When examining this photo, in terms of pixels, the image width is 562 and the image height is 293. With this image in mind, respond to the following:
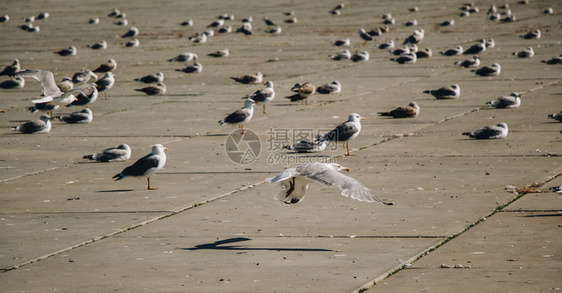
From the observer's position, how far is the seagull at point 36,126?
1747 cm

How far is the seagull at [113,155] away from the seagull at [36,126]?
12.6 ft

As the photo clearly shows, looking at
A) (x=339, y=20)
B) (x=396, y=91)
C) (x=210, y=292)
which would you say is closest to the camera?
(x=210, y=292)

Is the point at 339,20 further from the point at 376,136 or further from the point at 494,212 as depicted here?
the point at 494,212

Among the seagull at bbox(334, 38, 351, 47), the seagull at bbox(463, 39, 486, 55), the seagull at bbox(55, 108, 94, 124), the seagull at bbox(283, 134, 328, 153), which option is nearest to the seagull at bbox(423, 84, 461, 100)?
the seagull at bbox(283, 134, 328, 153)

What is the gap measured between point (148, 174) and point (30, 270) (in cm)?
392

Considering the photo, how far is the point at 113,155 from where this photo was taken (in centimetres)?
1414

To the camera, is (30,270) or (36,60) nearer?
(30,270)

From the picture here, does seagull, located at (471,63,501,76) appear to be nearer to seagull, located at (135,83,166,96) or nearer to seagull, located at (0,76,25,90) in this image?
seagull, located at (135,83,166,96)

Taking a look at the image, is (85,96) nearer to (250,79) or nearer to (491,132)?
(250,79)

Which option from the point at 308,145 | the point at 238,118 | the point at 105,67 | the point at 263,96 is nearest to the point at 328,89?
the point at 263,96

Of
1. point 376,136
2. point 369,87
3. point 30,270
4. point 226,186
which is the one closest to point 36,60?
point 369,87

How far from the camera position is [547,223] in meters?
9.59

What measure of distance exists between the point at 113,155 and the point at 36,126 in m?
4.10

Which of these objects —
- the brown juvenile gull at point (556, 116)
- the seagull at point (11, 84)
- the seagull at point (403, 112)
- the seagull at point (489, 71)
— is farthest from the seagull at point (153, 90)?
the brown juvenile gull at point (556, 116)
